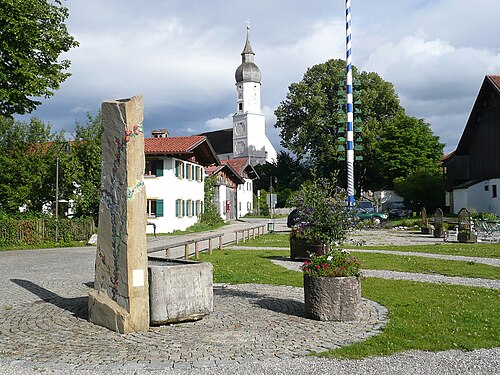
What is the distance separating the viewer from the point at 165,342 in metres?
6.70

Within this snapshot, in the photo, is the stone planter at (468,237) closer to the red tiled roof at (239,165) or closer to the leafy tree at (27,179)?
the leafy tree at (27,179)

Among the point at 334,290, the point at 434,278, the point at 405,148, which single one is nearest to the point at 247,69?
the point at 405,148

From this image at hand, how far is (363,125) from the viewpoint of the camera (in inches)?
2130

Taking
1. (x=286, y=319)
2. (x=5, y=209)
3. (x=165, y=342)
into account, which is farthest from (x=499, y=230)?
(x=5, y=209)

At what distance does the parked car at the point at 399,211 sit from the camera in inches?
1801

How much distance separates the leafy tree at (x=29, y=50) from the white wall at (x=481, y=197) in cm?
2781

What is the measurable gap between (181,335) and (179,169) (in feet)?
95.1

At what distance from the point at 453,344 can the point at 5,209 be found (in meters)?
27.2

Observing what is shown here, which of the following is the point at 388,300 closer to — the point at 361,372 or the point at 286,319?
the point at 286,319

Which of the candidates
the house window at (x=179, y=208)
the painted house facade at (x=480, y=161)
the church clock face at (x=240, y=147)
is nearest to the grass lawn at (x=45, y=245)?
the house window at (x=179, y=208)

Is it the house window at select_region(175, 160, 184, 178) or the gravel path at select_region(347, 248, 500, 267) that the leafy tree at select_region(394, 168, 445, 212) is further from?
the gravel path at select_region(347, 248, 500, 267)

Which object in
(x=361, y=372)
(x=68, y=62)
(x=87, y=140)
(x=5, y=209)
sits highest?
(x=68, y=62)

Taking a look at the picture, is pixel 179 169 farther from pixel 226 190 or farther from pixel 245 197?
pixel 245 197

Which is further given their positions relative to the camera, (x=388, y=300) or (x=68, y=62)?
(x=68, y=62)
